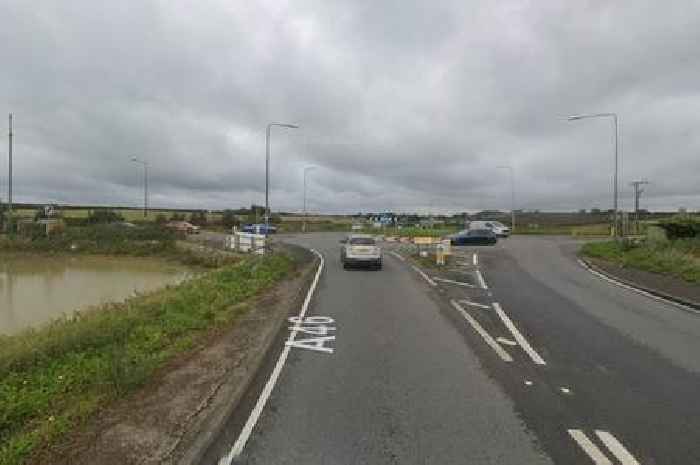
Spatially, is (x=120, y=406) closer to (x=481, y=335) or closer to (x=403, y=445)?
(x=403, y=445)

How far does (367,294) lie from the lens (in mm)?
16688

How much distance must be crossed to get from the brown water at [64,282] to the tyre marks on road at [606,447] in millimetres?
14572

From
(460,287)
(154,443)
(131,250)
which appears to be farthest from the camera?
(131,250)

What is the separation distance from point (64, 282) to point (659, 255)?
29335 millimetres

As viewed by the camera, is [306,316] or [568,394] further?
[306,316]

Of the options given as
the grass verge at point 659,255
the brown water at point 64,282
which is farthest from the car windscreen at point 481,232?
the brown water at point 64,282

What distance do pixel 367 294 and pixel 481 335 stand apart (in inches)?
249

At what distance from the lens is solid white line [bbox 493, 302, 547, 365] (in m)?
8.80

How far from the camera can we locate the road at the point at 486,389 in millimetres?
5246

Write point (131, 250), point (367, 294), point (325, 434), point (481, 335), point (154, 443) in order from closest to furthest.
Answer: point (154, 443) → point (325, 434) → point (481, 335) → point (367, 294) → point (131, 250)

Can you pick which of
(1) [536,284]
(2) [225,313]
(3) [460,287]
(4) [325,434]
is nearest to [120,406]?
(4) [325,434]

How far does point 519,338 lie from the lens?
10.5 m

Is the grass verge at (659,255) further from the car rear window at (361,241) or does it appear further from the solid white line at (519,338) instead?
the car rear window at (361,241)

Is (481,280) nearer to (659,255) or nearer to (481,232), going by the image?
(659,255)
